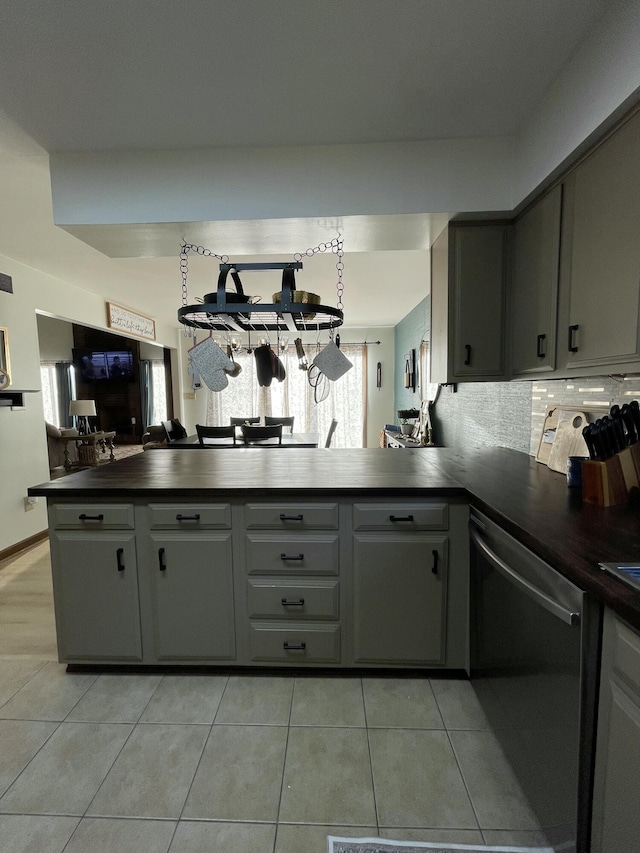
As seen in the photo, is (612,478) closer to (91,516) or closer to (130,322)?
(91,516)

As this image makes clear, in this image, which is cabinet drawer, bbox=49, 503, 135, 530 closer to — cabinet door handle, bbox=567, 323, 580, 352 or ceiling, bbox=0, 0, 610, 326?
ceiling, bbox=0, 0, 610, 326

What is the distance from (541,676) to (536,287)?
5.15ft

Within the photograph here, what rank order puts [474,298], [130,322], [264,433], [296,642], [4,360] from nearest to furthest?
1. [296,642]
2. [474,298]
3. [4,360]
4. [264,433]
5. [130,322]

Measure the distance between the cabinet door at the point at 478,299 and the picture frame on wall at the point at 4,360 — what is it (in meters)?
3.47

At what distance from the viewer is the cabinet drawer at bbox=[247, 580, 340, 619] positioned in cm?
172

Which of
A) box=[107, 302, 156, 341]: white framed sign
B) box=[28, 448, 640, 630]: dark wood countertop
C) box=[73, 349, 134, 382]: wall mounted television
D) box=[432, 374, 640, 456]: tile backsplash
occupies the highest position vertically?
box=[107, 302, 156, 341]: white framed sign

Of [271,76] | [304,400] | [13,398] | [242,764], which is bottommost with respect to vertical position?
[242,764]

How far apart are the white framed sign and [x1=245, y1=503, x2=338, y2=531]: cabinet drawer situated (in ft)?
13.3

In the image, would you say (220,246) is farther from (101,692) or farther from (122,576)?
(101,692)

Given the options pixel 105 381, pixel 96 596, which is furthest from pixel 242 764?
pixel 105 381

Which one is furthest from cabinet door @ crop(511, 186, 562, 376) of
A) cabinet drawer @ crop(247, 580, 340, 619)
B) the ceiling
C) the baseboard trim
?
the baseboard trim

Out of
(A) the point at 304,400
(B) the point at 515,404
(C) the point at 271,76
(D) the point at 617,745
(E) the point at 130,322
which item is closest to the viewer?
(D) the point at 617,745

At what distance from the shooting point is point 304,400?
274 inches

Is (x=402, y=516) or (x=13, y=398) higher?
(x=13, y=398)
